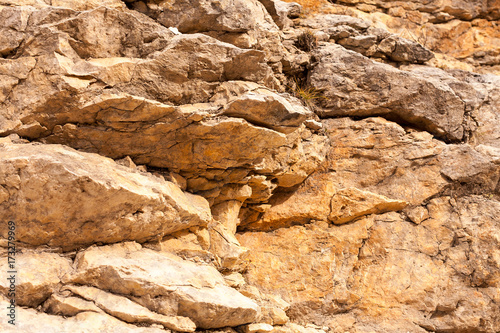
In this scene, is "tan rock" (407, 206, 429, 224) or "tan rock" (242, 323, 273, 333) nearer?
"tan rock" (242, 323, 273, 333)

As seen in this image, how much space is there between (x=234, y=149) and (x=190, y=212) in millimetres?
1167

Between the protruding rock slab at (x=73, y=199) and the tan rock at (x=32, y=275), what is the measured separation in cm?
21

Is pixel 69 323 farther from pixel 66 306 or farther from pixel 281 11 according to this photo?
pixel 281 11

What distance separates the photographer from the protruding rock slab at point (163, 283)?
469cm

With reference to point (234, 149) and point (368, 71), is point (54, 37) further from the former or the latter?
point (368, 71)

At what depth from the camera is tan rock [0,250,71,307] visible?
4.39 meters

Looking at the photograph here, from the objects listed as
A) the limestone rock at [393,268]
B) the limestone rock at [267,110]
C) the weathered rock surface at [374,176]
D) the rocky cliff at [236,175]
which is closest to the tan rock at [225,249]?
the rocky cliff at [236,175]

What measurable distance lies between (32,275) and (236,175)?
3.27 metres

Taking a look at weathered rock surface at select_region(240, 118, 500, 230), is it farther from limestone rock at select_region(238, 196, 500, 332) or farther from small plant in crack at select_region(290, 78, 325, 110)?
small plant in crack at select_region(290, 78, 325, 110)

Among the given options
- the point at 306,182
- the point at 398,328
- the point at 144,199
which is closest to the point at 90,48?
the point at 144,199

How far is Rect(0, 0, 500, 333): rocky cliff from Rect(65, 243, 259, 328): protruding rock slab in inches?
1.0

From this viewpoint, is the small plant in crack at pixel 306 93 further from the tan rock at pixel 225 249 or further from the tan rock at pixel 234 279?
the tan rock at pixel 234 279

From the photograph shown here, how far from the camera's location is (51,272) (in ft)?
15.3

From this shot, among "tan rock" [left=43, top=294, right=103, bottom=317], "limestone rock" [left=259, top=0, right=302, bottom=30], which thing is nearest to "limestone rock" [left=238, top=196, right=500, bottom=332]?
"tan rock" [left=43, top=294, right=103, bottom=317]
